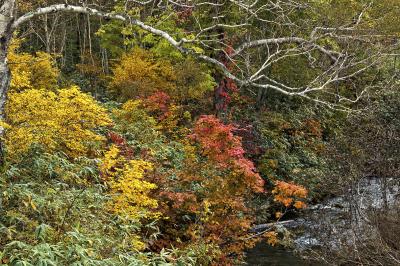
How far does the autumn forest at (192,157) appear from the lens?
4.97 metres

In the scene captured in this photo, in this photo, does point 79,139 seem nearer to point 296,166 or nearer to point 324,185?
point 324,185

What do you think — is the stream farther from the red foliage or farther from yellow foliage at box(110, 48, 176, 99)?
yellow foliage at box(110, 48, 176, 99)

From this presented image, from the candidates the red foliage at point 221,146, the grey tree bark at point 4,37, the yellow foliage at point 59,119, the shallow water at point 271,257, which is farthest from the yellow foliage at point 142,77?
the grey tree bark at point 4,37

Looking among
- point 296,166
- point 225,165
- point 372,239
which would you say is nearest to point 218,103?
point 296,166

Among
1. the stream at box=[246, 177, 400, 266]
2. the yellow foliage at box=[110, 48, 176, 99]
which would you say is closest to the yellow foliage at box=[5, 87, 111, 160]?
the stream at box=[246, 177, 400, 266]

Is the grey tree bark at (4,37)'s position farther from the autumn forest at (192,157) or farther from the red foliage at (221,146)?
the red foliage at (221,146)

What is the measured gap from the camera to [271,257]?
1087 cm

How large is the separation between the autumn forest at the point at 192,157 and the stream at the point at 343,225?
0.06 m

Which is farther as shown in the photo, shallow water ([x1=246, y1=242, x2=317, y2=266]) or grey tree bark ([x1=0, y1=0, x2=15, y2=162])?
shallow water ([x1=246, y1=242, x2=317, y2=266])

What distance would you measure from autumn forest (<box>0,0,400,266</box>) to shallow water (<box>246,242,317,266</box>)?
9 cm

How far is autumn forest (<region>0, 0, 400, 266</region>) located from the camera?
16.3 ft

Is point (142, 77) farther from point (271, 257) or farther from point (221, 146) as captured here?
point (221, 146)

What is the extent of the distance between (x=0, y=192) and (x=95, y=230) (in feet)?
3.40

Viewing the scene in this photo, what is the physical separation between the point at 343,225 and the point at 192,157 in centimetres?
351
